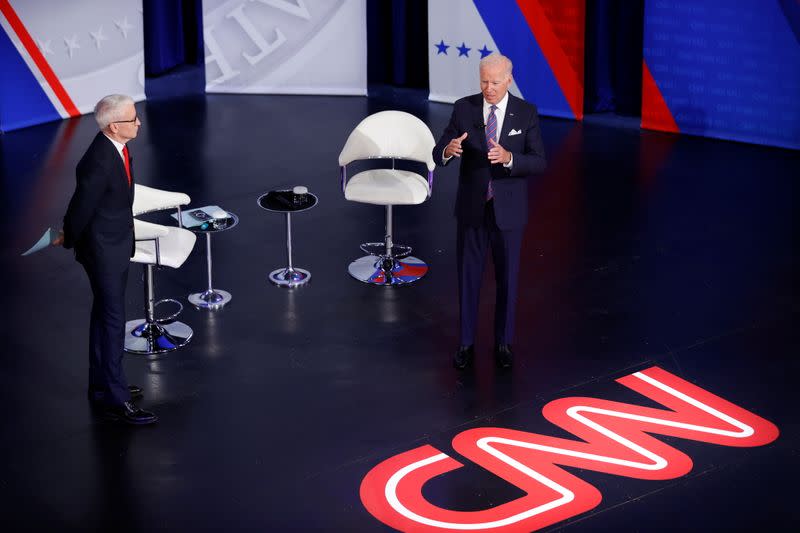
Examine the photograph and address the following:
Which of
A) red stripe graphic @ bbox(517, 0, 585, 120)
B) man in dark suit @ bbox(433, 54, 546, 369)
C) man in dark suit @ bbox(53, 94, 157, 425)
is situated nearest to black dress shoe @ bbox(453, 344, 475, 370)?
man in dark suit @ bbox(433, 54, 546, 369)

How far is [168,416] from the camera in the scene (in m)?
5.29

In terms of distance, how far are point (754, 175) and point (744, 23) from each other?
4.60ft

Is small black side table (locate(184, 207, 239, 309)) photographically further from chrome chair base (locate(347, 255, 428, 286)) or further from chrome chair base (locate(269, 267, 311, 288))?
chrome chair base (locate(347, 255, 428, 286))

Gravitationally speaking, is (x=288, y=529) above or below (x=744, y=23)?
below

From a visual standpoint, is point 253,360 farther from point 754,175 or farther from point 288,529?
point 754,175

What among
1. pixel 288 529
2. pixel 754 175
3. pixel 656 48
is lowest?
pixel 288 529

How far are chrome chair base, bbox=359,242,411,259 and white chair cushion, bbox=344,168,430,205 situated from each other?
20.9 inches

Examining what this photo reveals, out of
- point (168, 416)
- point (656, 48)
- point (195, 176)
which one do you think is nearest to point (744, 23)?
point (656, 48)

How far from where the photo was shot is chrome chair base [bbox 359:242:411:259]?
7.29 meters

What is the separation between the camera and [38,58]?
10.1 metres

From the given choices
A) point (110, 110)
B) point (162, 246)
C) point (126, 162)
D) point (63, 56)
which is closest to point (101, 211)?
point (126, 162)

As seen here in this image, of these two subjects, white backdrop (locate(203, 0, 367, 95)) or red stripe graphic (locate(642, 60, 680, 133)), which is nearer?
red stripe graphic (locate(642, 60, 680, 133))

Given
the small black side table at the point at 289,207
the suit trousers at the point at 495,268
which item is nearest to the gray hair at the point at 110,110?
the suit trousers at the point at 495,268

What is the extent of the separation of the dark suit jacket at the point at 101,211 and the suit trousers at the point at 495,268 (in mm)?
1642
